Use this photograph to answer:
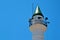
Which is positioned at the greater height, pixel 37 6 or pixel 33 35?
pixel 37 6

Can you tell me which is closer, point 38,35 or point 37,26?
point 38,35

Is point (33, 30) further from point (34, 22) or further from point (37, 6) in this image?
point (37, 6)

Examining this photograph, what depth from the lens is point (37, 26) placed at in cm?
2598

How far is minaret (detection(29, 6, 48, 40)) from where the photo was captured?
2545 centimetres

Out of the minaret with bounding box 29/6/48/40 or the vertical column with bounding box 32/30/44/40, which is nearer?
the vertical column with bounding box 32/30/44/40

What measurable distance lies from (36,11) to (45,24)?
2.34 metres

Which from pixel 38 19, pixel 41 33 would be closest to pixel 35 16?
pixel 38 19

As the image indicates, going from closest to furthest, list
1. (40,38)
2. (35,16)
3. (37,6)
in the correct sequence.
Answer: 1. (40,38)
2. (35,16)
3. (37,6)

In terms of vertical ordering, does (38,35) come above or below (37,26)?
below

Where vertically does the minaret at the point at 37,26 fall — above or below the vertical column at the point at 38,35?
above

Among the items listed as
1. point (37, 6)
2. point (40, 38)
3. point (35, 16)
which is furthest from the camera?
point (37, 6)

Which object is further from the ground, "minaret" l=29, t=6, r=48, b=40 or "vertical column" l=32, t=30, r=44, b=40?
"minaret" l=29, t=6, r=48, b=40

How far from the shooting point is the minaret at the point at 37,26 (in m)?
25.5

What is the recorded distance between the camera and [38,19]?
2656 cm
